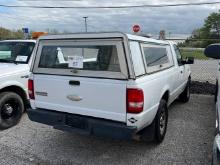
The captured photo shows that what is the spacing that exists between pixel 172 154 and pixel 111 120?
126 centimetres

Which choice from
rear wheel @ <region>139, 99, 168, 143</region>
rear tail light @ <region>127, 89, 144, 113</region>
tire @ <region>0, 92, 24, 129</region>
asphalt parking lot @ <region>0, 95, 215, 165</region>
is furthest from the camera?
tire @ <region>0, 92, 24, 129</region>

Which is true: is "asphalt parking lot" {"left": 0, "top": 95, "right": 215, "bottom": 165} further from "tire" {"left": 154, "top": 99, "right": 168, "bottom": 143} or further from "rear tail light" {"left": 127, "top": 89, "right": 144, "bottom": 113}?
"rear tail light" {"left": 127, "top": 89, "right": 144, "bottom": 113}

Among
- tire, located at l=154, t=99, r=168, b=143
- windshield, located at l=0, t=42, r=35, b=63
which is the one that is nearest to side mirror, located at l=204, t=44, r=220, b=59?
tire, located at l=154, t=99, r=168, b=143

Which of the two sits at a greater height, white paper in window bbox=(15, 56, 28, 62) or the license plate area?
white paper in window bbox=(15, 56, 28, 62)

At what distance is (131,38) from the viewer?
3514 millimetres

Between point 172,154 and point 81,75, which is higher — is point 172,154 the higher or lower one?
the lower one

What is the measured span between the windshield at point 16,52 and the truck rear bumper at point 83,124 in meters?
2.17

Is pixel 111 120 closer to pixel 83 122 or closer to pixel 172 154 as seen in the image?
pixel 83 122

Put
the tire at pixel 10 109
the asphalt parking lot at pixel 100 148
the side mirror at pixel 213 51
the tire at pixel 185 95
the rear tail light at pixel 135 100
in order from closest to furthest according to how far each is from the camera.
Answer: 1. the side mirror at pixel 213 51
2. the rear tail light at pixel 135 100
3. the asphalt parking lot at pixel 100 148
4. the tire at pixel 10 109
5. the tire at pixel 185 95

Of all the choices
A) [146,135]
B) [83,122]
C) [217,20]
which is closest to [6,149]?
[83,122]

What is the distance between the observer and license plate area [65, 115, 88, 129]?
3.67 m

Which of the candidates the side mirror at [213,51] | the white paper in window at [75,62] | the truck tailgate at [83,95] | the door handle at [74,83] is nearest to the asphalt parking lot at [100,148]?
the truck tailgate at [83,95]

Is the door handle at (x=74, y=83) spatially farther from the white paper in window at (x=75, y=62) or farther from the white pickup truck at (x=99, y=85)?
the white paper in window at (x=75, y=62)

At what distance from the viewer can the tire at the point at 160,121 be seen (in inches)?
162
